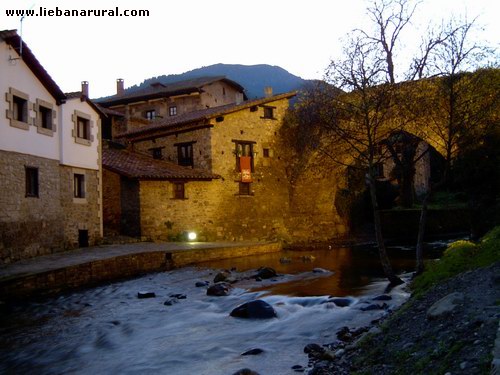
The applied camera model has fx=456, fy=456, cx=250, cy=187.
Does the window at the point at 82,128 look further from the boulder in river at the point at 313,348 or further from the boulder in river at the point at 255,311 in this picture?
the boulder in river at the point at 313,348

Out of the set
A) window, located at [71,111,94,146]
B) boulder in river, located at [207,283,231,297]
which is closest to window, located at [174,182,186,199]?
window, located at [71,111,94,146]

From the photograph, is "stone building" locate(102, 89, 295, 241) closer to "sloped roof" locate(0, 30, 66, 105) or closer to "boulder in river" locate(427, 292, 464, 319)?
"sloped roof" locate(0, 30, 66, 105)

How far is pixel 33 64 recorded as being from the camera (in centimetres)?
1605

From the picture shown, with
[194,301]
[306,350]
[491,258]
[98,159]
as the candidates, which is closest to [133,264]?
[194,301]

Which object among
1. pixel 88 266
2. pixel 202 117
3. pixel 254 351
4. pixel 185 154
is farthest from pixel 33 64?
pixel 254 351

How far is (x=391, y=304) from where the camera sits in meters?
9.16

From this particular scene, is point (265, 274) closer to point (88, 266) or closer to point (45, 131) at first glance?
point (88, 266)

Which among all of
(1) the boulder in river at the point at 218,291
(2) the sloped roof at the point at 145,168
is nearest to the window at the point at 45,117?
(2) the sloped roof at the point at 145,168

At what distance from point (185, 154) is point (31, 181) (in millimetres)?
11746

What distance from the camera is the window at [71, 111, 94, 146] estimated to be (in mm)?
18547

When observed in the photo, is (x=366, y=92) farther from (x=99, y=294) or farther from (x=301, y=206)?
(x=301, y=206)

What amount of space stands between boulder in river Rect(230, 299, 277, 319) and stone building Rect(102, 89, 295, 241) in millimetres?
14200

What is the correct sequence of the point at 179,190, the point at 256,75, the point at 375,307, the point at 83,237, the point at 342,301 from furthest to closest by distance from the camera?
the point at 256,75, the point at 179,190, the point at 83,237, the point at 342,301, the point at 375,307

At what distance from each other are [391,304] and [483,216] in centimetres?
1045
